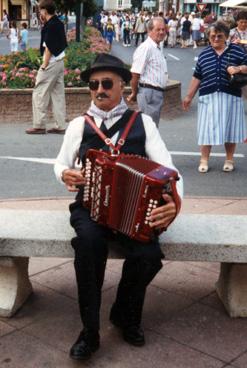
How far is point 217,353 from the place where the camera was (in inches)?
154

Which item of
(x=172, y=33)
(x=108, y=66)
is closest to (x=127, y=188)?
(x=108, y=66)

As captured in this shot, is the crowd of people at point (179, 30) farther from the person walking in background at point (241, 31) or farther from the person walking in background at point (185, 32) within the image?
the person walking in background at point (241, 31)

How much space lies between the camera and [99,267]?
3.88 m

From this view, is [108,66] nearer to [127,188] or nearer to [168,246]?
[127,188]

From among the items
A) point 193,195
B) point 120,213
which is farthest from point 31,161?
point 120,213

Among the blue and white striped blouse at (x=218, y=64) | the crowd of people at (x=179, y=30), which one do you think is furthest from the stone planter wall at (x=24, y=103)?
the crowd of people at (x=179, y=30)

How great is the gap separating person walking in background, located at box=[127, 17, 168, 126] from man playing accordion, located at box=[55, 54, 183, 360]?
4097 millimetres

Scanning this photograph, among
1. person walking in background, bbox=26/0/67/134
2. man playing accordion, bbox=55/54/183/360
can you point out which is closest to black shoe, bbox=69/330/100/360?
man playing accordion, bbox=55/54/183/360

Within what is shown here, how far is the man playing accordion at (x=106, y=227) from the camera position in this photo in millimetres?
3787

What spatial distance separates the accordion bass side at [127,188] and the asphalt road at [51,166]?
368 cm

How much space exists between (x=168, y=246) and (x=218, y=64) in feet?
13.6

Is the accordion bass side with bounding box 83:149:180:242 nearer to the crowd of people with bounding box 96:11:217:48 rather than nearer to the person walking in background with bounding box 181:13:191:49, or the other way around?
the crowd of people with bounding box 96:11:217:48

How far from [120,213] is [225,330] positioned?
1078mm

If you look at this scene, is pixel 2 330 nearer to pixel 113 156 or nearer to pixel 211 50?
pixel 113 156
